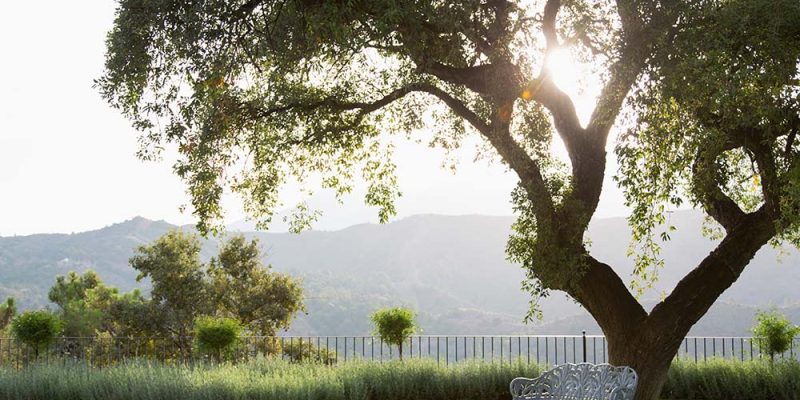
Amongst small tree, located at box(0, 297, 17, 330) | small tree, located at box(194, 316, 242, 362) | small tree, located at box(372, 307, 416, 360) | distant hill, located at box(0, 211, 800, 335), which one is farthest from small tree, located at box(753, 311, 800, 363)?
distant hill, located at box(0, 211, 800, 335)

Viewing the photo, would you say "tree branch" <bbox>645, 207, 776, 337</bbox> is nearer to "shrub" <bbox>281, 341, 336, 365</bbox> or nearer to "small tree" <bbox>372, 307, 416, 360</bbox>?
"small tree" <bbox>372, 307, 416, 360</bbox>

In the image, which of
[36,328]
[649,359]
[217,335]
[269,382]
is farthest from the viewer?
A: [36,328]

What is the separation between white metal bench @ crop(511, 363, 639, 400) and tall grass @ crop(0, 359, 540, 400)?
2.81 meters

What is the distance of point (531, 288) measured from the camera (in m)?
10.6

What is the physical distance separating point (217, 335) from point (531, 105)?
6.41 metres

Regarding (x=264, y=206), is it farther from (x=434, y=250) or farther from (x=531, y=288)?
(x=434, y=250)

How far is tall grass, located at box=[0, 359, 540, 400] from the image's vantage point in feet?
32.7

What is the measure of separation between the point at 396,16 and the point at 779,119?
4.34 meters

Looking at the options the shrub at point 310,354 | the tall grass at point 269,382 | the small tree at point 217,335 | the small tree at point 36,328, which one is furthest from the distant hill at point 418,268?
the tall grass at point 269,382

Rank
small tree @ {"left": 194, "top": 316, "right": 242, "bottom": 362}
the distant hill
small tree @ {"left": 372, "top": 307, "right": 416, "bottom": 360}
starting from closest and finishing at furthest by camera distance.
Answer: small tree @ {"left": 194, "top": 316, "right": 242, "bottom": 362}, small tree @ {"left": 372, "top": 307, "right": 416, "bottom": 360}, the distant hill

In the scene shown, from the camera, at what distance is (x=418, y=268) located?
10525 centimetres

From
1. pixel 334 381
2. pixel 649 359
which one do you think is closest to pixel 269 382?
pixel 334 381

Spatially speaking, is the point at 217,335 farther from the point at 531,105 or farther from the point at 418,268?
the point at 418,268

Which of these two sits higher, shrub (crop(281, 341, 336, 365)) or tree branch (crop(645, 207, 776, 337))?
tree branch (crop(645, 207, 776, 337))
